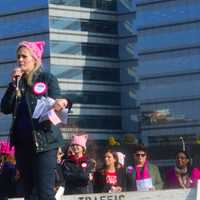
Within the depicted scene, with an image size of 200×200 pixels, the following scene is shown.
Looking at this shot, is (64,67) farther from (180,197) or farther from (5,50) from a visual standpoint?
(180,197)

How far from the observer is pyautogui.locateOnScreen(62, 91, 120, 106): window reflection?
8594cm

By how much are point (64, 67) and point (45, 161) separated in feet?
260

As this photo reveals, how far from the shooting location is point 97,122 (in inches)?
3410

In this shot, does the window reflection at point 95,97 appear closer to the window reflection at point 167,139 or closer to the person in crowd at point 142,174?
the window reflection at point 167,139

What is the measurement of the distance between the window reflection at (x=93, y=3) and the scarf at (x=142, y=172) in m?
75.3

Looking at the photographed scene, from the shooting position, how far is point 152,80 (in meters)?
82.8

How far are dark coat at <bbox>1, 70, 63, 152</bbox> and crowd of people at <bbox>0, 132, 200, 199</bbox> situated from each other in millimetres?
3830

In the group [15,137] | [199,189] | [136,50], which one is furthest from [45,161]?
[136,50]

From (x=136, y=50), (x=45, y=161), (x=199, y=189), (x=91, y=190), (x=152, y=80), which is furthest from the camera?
(x=136, y=50)

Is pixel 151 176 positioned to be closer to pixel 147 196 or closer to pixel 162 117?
pixel 147 196

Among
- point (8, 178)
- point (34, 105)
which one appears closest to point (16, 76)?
point (34, 105)

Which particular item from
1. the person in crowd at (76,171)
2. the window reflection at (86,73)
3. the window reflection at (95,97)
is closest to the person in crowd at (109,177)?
the person in crowd at (76,171)

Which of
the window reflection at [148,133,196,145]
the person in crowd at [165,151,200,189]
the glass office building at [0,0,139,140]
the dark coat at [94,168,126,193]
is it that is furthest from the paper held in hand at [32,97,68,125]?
the glass office building at [0,0,139,140]

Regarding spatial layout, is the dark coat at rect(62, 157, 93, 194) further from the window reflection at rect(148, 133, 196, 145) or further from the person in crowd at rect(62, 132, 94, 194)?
the window reflection at rect(148, 133, 196, 145)
